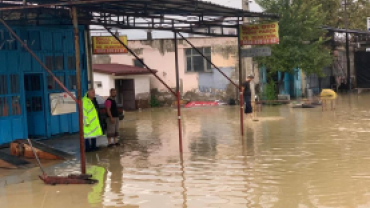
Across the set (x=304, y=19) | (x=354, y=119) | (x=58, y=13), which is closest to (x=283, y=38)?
(x=304, y=19)

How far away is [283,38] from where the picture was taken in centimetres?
2695

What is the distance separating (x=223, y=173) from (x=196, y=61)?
2225 cm

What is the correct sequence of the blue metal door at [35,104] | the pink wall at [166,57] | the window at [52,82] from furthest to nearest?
the pink wall at [166,57], the window at [52,82], the blue metal door at [35,104]

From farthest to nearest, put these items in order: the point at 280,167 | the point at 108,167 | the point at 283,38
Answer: the point at 283,38 < the point at 108,167 < the point at 280,167

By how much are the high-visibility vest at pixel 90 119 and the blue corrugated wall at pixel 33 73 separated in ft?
8.15

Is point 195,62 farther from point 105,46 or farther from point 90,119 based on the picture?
point 90,119

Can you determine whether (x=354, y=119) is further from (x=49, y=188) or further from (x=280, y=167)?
(x=49, y=188)

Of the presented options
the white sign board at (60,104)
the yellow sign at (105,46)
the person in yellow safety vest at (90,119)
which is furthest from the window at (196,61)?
the person in yellow safety vest at (90,119)

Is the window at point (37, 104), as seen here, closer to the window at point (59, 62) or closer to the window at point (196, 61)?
the window at point (59, 62)

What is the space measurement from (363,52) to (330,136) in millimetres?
28410

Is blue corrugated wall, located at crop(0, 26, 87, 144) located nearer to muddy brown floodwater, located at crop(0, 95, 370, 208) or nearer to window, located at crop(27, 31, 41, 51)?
window, located at crop(27, 31, 41, 51)

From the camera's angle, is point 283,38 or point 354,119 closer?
point 354,119

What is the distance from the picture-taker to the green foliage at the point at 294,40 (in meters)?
27.2

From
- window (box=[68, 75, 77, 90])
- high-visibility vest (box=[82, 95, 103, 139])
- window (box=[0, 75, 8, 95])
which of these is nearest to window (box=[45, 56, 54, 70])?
window (box=[68, 75, 77, 90])
